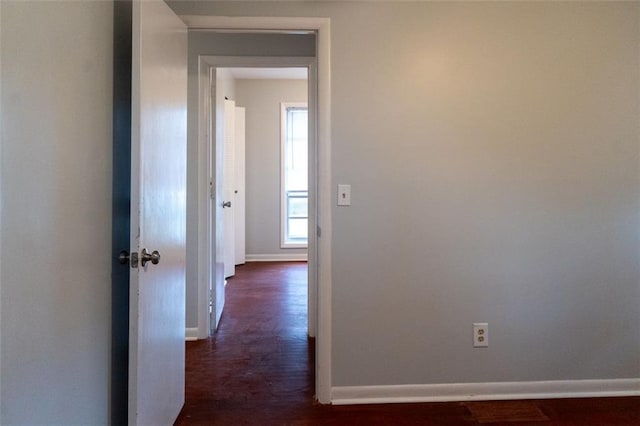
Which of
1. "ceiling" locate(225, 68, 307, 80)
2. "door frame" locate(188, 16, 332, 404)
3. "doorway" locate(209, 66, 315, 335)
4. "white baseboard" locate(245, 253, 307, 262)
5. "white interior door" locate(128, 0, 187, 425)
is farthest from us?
"white baseboard" locate(245, 253, 307, 262)

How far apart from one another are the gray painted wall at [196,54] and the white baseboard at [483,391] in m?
1.45

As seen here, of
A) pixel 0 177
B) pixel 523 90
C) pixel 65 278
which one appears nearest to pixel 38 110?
pixel 0 177

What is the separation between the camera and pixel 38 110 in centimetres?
113

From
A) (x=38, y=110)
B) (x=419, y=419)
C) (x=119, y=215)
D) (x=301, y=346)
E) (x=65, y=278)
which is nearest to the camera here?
(x=38, y=110)

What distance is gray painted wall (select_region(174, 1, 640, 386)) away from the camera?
218 centimetres

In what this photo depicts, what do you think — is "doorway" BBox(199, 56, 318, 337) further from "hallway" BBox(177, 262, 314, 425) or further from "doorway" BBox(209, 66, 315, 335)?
"doorway" BBox(209, 66, 315, 335)

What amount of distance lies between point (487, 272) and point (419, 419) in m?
0.84

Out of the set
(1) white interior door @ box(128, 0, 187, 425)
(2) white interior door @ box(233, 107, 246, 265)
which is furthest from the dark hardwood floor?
(2) white interior door @ box(233, 107, 246, 265)

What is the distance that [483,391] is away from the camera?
2.24 meters

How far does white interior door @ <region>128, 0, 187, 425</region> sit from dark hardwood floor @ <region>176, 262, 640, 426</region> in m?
0.30

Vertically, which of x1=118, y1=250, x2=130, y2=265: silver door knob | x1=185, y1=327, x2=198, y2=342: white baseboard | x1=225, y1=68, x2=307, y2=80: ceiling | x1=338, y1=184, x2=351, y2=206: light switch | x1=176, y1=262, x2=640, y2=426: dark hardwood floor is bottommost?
x1=176, y1=262, x2=640, y2=426: dark hardwood floor

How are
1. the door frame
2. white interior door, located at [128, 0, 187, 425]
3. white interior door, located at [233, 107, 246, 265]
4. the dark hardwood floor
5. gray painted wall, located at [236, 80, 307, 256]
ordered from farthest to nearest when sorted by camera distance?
gray painted wall, located at [236, 80, 307, 256] < white interior door, located at [233, 107, 246, 265] < the door frame < the dark hardwood floor < white interior door, located at [128, 0, 187, 425]

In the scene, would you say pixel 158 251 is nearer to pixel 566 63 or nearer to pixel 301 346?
pixel 301 346

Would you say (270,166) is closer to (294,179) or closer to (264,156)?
(264,156)
